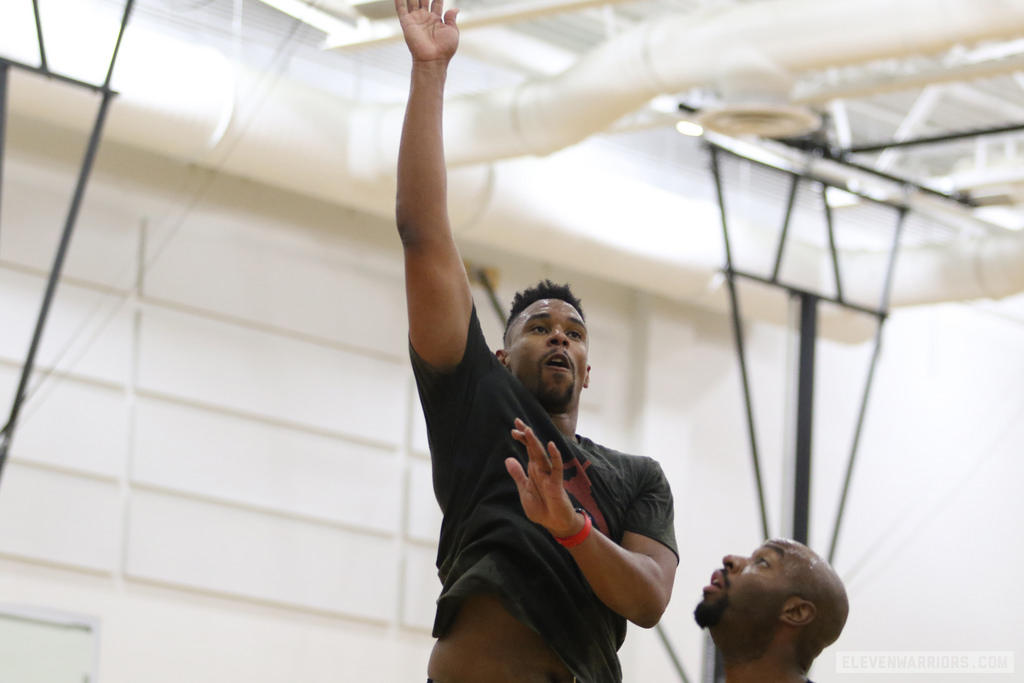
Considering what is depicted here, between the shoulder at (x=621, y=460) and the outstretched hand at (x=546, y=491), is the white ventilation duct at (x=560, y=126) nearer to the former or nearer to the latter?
the shoulder at (x=621, y=460)

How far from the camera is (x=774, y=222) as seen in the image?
1496cm

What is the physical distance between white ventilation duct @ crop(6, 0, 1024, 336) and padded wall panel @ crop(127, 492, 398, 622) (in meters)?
2.66

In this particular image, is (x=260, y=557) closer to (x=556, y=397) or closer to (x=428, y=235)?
(x=556, y=397)

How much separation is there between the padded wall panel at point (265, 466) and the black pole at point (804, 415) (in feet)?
11.1

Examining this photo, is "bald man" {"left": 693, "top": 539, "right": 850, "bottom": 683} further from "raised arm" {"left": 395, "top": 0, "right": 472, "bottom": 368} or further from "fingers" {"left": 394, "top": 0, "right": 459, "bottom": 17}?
"fingers" {"left": 394, "top": 0, "right": 459, "bottom": 17}

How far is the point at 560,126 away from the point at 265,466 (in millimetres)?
3669

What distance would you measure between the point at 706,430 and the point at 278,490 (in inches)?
200

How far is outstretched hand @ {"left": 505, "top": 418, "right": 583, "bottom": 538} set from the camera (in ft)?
9.42

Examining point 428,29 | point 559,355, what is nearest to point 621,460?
point 559,355

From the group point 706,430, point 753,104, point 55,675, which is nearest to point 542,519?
point 753,104

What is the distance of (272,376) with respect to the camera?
11508 mm

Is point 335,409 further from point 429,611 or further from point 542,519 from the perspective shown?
point 542,519

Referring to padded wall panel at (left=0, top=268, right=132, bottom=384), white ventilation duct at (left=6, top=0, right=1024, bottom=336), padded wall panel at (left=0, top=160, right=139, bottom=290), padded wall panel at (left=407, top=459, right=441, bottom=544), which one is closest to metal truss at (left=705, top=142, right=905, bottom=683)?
white ventilation duct at (left=6, top=0, right=1024, bottom=336)

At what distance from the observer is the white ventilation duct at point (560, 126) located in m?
8.76
